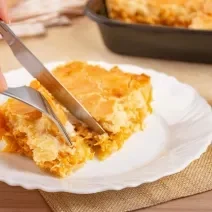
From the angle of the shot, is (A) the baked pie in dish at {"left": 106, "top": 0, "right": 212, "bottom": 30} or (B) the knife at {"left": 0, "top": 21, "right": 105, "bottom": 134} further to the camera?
(A) the baked pie in dish at {"left": 106, "top": 0, "right": 212, "bottom": 30}

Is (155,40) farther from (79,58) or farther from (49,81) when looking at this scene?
(49,81)

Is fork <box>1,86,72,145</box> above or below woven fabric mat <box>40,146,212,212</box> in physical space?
above

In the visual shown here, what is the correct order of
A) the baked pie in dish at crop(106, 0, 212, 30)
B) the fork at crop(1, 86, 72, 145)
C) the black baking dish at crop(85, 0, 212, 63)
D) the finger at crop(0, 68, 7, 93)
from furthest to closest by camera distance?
the baked pie in dish at crop(106, 0, 212, 30) → the black baking dish at crop(85, 0, 212, 63) → the fork at crop(1, 86, 72, 145) → the finger at crop(0, 68, 7, 93)

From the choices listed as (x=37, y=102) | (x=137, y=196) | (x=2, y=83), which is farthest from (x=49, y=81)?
(x=137, y=196)

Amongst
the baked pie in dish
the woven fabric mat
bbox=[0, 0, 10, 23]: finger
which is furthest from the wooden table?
bbox=[0, 0, 10, 23]: finger

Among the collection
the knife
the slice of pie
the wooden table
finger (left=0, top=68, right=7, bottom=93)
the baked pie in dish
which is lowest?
the wooden table

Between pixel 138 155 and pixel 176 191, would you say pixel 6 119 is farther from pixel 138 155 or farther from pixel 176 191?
pixel 176 191

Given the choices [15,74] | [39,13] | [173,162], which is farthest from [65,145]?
[39,13]

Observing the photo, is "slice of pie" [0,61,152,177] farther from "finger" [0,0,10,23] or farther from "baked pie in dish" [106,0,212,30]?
"baked pie in dish" [106,0,212,30]
